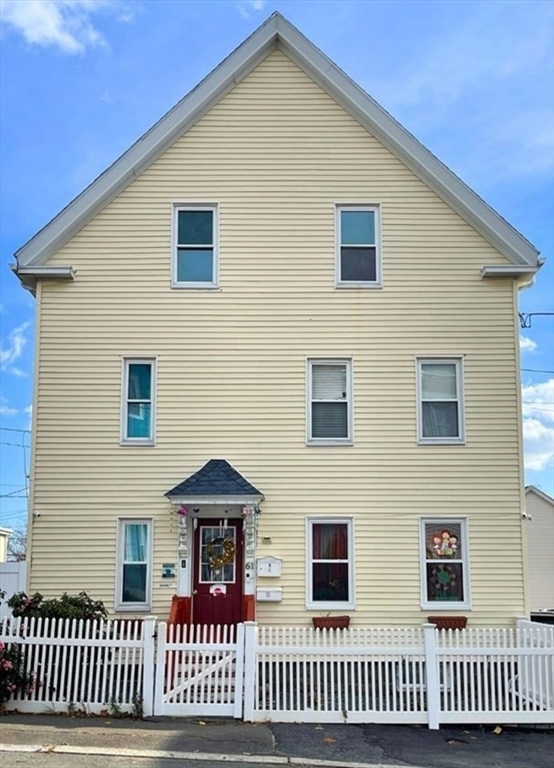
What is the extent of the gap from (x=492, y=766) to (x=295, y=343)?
24.2 ft

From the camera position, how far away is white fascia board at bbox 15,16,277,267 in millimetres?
13438

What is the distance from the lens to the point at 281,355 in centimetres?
1327

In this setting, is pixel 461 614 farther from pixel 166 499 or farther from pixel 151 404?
pixel 151 404

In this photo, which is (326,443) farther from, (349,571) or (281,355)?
(349,571)

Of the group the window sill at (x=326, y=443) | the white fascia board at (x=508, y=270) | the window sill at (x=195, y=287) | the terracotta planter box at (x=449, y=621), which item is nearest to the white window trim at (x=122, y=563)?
the window sill at (x=326, y=443)

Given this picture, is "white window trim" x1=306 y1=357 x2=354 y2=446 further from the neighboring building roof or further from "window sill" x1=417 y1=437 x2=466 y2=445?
the neighboring building roof

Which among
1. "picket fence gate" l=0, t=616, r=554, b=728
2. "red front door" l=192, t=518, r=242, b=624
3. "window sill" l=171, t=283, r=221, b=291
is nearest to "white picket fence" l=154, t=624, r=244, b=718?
"picket fence gate" l=0, t=616, r=554, b=728

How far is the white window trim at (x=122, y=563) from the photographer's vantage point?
41.0 feet

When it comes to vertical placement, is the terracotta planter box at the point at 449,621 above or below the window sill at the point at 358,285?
below

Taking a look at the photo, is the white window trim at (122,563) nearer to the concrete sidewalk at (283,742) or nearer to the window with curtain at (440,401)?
the concrete sidewalk at (283,742)

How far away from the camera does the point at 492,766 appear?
7902mm

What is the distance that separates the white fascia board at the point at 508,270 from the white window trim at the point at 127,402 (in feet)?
19.6

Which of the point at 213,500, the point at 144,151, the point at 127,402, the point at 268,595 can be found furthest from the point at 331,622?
the point at 144,151

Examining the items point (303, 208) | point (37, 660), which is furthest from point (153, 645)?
point (303, 208)
